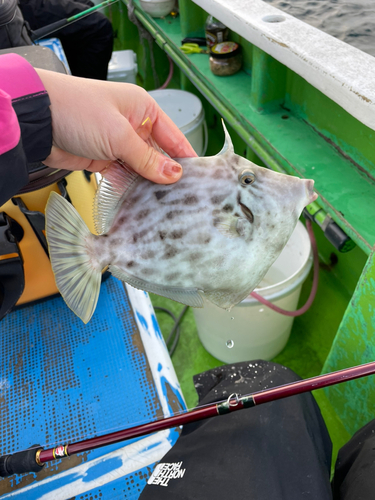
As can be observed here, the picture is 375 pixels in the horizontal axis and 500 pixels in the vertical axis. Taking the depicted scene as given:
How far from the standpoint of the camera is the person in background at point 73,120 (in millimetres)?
729

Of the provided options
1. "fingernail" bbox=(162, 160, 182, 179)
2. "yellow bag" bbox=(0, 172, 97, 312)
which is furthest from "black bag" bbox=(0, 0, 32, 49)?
"fingernail" bbox=(162, 160, 182, 179)

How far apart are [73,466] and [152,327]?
54 centimetres

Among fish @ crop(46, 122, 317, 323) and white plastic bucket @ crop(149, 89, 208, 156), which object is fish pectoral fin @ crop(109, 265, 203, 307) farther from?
white plastic bucket @ crop(149, 89, 208, 156)

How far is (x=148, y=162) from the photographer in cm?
74

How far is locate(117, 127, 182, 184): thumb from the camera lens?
735mm

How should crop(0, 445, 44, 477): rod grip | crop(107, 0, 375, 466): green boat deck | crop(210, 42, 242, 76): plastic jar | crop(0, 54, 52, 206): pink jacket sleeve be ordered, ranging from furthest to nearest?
crop(210, 42, 242, 76): plastic jar < crop(107, 0, 375, 466): green boat deck < crop(0, 445, 44, 477): rod grip < crop(0, 54, 52, 206): pink jacket sleeve

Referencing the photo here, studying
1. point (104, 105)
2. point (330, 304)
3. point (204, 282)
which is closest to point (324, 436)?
point (204, 282)

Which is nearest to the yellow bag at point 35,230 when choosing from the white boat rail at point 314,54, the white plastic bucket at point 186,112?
the white boat rail at point 314,54

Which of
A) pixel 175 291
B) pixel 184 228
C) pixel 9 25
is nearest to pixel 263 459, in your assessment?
pixel 175 291

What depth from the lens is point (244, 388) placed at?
1122 millimetres

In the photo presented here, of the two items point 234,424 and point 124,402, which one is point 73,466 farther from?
point 234,424

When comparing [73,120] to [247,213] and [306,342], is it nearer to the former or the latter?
[247,213]

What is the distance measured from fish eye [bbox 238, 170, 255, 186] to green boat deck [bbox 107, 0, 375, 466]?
1.69 feet

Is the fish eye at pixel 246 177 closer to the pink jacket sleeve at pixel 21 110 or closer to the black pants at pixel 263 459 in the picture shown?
the pink jacket sleeve at pixel 21 110
